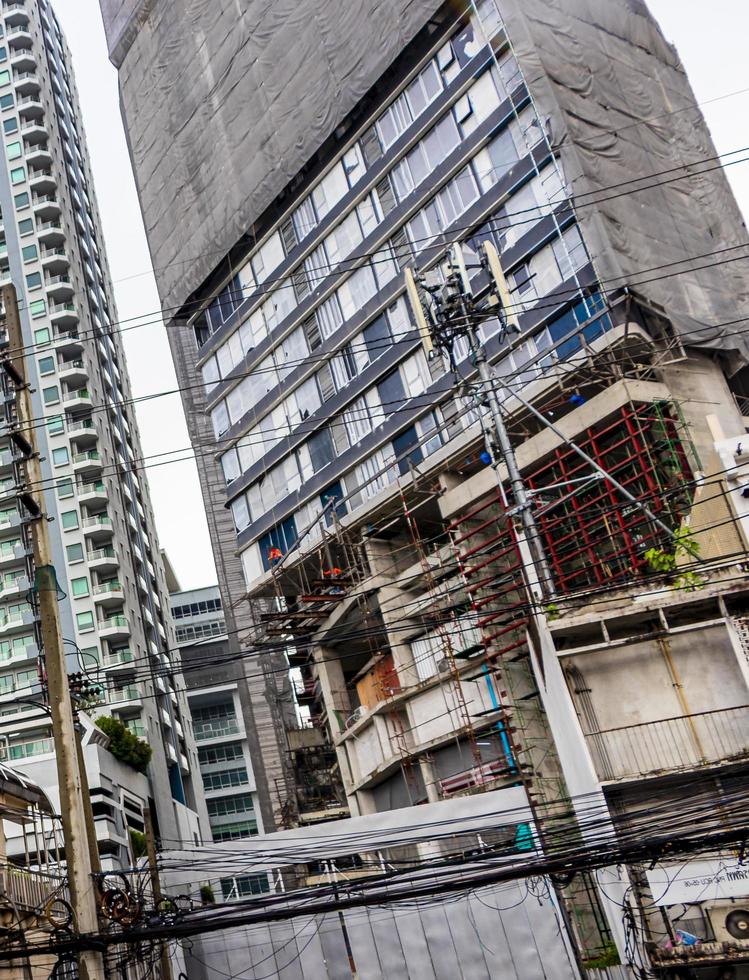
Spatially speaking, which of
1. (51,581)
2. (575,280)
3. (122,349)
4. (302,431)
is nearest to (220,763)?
(122,349)

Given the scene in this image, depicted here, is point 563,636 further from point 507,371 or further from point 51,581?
point 51,581

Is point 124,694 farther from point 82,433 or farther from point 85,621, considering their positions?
point 82,433

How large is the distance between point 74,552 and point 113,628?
541cm

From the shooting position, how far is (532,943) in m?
21.2

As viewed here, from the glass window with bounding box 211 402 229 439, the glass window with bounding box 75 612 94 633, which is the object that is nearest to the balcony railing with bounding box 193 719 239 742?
the glass window with bounding box 75 612 94 633

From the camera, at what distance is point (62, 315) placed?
69.7 metres

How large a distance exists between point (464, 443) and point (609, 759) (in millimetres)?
11788

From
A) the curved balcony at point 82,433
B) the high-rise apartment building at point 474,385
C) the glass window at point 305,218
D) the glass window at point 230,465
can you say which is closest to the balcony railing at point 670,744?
the high-rise apartment building at point 474,385

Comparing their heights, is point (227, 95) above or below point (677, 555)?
Answer: above

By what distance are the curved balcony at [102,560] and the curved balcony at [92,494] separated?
293cm

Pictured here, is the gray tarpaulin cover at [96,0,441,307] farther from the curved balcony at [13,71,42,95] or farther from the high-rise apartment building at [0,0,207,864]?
the curved balcony at [13,71,42,95]

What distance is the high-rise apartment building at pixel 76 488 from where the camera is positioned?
56.8 meters

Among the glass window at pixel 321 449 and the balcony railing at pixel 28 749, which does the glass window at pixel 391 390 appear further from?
the balcony railing at pixel 28 749

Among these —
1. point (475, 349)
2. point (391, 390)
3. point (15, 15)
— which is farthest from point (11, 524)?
point (475, 349)
